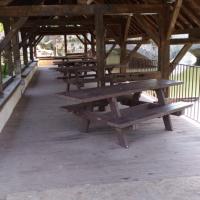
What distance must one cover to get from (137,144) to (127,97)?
1651 millimetres

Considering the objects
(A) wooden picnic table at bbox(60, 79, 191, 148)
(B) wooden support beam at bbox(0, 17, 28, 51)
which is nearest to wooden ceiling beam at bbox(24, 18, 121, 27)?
(B) wooden support beam at bbox(0, 17, 28, 51)

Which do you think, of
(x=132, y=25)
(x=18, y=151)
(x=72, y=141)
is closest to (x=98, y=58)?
(x=72, y=141)

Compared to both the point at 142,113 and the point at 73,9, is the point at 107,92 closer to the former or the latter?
the point at 142,113

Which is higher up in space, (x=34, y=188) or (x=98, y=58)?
(x=98, y=58)

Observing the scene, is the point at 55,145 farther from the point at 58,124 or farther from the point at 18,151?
the point at 58,124


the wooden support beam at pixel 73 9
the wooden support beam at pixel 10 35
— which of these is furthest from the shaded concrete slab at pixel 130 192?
the wooden support beam at pixel 73 9

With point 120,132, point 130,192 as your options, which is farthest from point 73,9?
point 130,192

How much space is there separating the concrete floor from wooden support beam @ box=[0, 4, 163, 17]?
6.71 ft

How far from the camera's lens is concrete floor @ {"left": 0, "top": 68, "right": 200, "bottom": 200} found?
2.76 m

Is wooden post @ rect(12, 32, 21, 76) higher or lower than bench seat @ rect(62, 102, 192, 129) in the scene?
higher

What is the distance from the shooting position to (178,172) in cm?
311

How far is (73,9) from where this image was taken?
5863mm

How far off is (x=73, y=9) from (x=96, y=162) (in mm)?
3471

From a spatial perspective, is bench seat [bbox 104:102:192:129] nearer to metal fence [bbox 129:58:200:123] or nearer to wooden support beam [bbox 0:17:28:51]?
metal fence [bbox 129:58:200:123]
